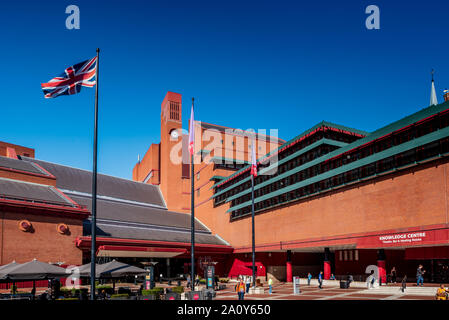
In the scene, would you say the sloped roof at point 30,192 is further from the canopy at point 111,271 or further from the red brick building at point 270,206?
the canopy at point 111,271

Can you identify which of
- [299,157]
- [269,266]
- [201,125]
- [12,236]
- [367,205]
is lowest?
[269,266]

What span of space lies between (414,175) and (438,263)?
9.40 meters

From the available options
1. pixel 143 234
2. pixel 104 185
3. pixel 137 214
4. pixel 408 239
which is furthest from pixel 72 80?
pixel 104 185

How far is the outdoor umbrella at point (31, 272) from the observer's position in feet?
68.1

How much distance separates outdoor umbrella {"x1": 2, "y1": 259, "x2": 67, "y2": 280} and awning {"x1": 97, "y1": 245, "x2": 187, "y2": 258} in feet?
101

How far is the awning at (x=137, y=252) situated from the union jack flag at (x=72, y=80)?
36.0 meters

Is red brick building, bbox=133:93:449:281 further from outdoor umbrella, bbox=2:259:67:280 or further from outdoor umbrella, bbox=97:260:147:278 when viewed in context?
outdoor umbrella, bbox=2:259:67:280

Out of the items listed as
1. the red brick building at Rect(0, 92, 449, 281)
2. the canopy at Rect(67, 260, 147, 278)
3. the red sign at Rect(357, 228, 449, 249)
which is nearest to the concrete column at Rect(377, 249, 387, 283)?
the red brick building at Rect(0, 92, 449, 281)

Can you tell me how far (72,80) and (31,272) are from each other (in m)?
10.2

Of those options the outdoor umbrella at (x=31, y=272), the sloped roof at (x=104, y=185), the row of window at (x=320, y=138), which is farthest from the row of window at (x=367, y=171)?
the sloped roof at (x=104, y=185)

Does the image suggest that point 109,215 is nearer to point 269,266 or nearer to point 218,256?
point 218,256

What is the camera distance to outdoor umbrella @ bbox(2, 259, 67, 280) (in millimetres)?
20770
